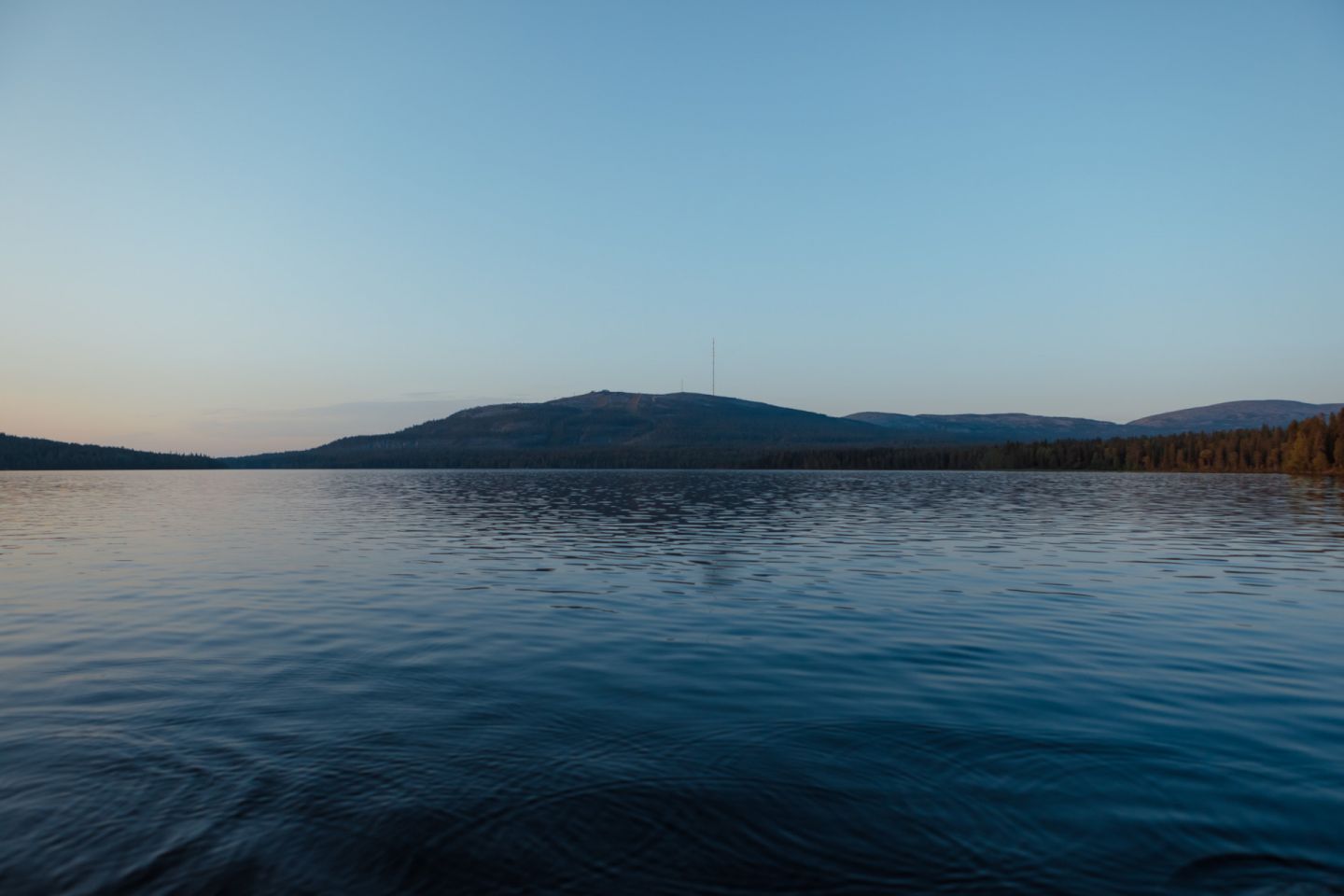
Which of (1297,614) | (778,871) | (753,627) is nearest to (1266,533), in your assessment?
(1297,614)

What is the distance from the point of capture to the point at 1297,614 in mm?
25969

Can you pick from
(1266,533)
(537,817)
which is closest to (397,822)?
(537,817)

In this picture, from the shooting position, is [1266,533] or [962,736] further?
[1266,533]

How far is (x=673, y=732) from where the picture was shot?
548 inches

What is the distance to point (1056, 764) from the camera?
12.5 metres

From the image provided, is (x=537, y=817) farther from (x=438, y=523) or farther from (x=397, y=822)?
(x=438, y=523)

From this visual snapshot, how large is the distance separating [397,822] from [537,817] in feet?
6.01

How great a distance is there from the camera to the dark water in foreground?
30.7 ft

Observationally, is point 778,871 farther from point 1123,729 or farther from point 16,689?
point 16,689

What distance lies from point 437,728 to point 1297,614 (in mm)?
27843

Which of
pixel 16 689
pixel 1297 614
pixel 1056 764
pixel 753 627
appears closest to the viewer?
pixel 1056 764

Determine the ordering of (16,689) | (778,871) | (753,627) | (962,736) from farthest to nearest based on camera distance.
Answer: (753,627), (16,689), (962,736), (778,871)

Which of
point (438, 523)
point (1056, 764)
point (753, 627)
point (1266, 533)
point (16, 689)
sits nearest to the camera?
point (1056, 764)

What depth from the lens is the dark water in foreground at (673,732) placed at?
936 centimetres
